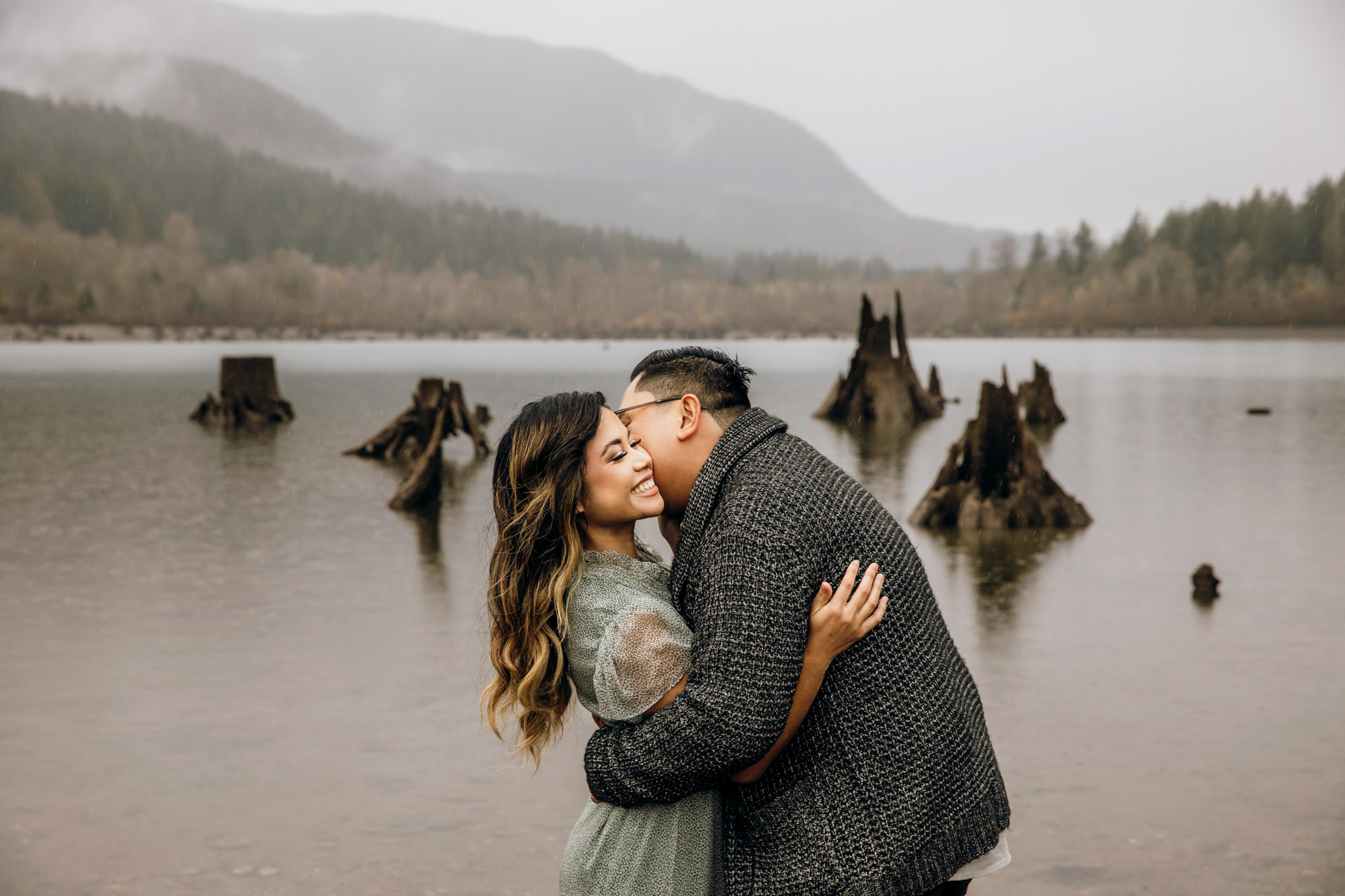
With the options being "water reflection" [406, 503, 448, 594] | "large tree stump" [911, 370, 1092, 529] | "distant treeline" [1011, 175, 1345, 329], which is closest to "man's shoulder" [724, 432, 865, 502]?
"water reflection" [406, 503, 448, 594]

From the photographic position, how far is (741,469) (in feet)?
7.80

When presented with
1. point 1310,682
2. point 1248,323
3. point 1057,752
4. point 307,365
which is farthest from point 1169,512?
point 1248,323

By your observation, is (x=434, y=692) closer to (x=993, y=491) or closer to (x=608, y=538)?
(x=608, y=538)

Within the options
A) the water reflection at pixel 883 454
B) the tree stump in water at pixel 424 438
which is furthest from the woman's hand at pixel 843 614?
the water reflection at pixel 883 454

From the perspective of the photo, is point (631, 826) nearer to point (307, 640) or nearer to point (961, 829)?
point (961, 829)

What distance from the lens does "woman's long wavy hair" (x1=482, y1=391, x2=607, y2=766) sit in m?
2.54

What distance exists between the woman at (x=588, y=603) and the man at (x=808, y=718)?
83mm

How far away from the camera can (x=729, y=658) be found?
2.21 metres

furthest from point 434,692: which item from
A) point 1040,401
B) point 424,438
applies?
point 1040,401

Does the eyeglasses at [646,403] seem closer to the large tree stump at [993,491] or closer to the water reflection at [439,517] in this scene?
the water reflection at [439,517]

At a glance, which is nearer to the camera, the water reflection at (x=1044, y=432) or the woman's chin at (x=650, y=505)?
the woman's chin at (x=650, y=505)

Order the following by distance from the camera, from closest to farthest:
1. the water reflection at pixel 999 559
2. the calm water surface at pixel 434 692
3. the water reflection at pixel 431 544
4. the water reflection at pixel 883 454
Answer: the calm water surface at pixel 434 692
the water reflection at pixel 999 559
the water reflection at pixel 431 544
the water reflection at pixel 883 454

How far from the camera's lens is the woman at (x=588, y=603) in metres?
2.50

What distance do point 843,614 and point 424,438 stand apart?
63.9ft
